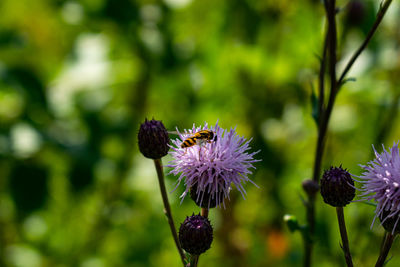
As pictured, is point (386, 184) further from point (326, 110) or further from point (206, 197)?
point (206, 197)

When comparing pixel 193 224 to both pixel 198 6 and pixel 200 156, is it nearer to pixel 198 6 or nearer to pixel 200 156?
pixel 200 156

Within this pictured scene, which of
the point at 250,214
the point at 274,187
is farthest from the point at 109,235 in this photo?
the point at 274,187

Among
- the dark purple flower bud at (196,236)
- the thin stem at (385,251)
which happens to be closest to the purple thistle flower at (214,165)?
the dark purple flower bud at (196,236)

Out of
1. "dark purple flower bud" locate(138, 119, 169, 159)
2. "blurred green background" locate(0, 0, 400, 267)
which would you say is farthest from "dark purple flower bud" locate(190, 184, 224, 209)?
"blurred green background" locate(0, 0, 400, 267)

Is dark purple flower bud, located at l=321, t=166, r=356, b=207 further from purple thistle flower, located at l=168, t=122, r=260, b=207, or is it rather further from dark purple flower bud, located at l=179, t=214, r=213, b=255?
dark purple flower bud, located at l=179, t=214, r=213, b=255

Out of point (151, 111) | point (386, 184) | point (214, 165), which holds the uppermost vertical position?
point (151, 111)

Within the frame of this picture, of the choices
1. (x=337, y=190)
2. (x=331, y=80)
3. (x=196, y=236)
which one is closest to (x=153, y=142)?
(x=196, y=236)

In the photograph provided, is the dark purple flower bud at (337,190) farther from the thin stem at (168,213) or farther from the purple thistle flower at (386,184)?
the thin stem at (168,213)
